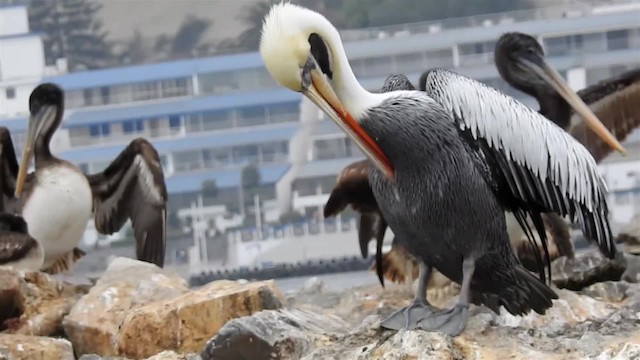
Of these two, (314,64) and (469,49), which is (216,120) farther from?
(314,64)

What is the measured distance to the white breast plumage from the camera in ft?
23.7

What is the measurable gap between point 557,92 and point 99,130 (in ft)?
18.5

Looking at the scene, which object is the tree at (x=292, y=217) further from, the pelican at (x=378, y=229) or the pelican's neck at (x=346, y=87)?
the pelican's neck at (x=346, y=87)

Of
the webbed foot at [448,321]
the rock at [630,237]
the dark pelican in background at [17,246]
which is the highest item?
the webbed foot at [448,321]

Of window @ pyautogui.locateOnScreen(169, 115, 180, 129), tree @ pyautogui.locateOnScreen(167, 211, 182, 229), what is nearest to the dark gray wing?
tree @ pyautogui.locateOnScreen(167, 211, 182, 229)

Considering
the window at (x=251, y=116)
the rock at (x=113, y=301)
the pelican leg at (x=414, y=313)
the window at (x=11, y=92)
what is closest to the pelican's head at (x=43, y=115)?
the rock at (x=113, y=301)

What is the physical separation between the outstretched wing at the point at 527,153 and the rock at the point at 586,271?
82.0 inches

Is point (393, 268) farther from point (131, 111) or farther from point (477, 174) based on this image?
point (131, 111)

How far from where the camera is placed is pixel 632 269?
20.2 feet

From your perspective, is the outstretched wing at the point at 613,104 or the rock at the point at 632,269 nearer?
the rock at the point at 632,269

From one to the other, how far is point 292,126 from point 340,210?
4440 mm

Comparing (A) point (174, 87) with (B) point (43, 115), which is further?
(A) point (174, 87)

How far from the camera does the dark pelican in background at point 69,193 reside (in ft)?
23.8

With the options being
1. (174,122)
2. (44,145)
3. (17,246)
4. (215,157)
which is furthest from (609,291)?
(174,122)
